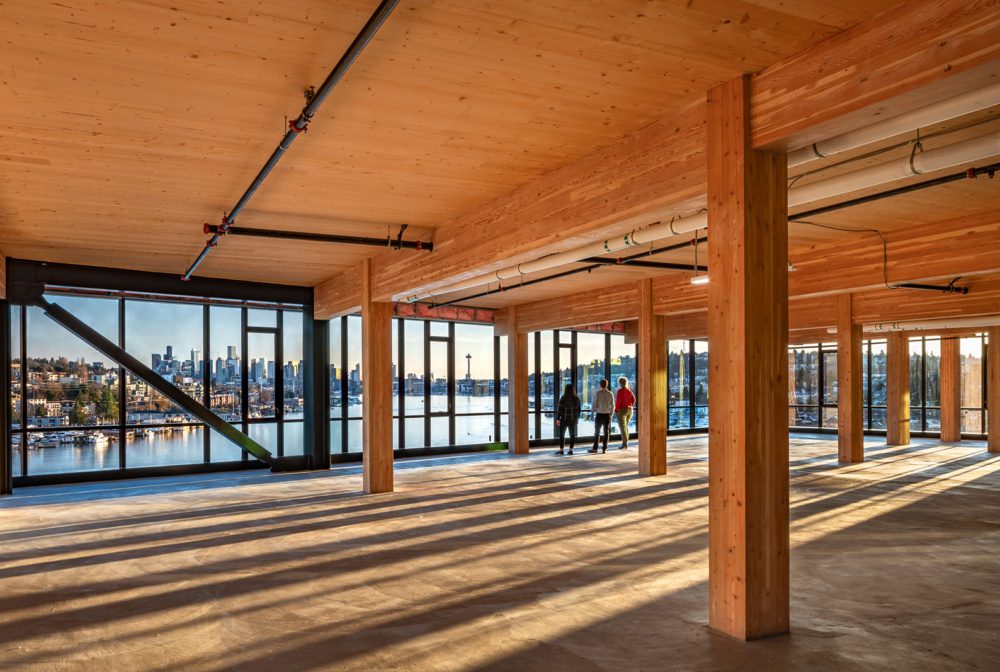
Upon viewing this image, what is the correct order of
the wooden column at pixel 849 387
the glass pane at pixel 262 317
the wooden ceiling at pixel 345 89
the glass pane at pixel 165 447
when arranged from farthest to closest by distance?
the wooden column at pixel 849 387 < the glass pane at pixel 262 317 < the glass pane at pixel 165 447 < the wooden ceiling at pixel 345 89

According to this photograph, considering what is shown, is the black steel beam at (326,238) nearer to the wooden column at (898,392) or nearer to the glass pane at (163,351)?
the glass pane at (163,351)

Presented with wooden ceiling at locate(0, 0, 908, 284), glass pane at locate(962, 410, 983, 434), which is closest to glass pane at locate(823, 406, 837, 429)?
glass pane at locate(962, 410, 983, 434)

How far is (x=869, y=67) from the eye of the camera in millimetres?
3533

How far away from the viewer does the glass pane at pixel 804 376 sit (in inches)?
846

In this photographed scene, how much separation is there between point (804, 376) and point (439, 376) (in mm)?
12374

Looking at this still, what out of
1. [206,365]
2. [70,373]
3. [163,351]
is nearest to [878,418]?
[206,365]

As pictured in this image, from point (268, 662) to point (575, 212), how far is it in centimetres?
401

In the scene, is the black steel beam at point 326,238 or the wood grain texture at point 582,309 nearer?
the black steel beam at point 326,238

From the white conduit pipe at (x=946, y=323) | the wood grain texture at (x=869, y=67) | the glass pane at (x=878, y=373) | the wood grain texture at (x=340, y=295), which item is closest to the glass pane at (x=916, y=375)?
the glass pane at (x=878, y=373)

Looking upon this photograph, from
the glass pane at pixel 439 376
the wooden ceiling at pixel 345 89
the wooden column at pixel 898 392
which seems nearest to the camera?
the wooden ceiling at pixel 345 89

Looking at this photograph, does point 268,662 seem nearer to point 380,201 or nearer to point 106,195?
point 380,201

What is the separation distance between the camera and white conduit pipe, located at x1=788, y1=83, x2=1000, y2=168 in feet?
11.1

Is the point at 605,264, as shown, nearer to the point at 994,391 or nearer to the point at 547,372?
the point at 547,372

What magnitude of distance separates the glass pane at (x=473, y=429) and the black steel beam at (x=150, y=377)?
4.89 meters
